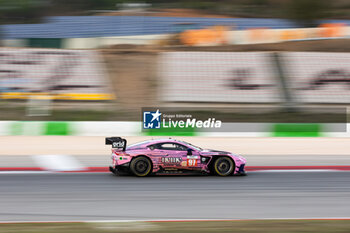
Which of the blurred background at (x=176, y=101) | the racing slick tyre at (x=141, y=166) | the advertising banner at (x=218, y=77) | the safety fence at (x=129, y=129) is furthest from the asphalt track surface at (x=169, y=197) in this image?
the advertising banner at (x=218, y=77)

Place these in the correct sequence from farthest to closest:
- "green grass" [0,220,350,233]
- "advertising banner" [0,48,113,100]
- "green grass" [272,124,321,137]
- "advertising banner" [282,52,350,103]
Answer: "advertising banner" [282,52,350,103], "advertising banner" [0,48,113,100], "green grass" [272,124,321,137], "green grass" [0,220,350,233]

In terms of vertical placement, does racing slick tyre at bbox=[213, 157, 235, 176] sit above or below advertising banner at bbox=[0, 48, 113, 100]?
below

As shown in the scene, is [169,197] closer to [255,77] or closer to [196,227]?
[196,227]

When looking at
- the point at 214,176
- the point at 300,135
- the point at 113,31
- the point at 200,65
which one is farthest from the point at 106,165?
the point at 113,31

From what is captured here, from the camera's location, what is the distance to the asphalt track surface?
A: 810cm

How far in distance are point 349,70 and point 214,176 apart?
2510 centimetres

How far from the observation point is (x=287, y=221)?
23.5 feet

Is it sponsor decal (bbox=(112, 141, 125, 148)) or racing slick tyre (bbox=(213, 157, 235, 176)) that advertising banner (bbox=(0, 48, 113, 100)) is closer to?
sponsor decal (bbox=(112, 141, 125, 148))

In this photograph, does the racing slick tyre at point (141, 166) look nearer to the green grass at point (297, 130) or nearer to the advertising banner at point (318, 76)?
the green grass at point (297, 130)

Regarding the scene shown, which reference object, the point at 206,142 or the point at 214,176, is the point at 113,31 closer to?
the point at 206,142

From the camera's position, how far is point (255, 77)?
32750 millimetres

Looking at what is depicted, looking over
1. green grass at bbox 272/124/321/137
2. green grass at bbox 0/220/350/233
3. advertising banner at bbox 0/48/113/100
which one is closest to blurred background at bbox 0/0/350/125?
advertising banner at bbox 0/48/113/100

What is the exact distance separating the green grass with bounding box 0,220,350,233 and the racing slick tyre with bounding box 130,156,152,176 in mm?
4801

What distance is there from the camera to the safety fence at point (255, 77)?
3058 cm
